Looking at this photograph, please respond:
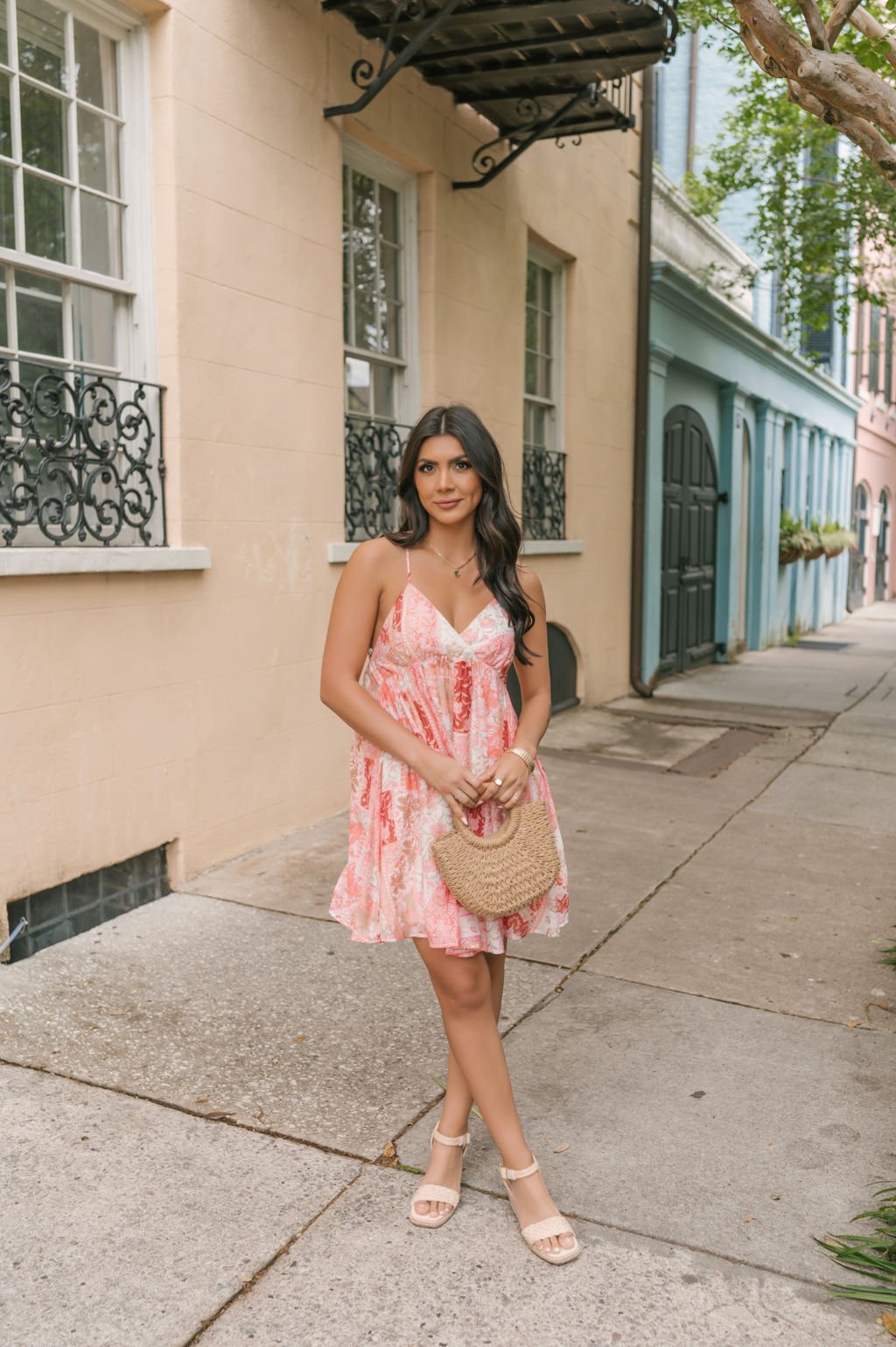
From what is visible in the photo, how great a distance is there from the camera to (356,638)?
2.83 metres

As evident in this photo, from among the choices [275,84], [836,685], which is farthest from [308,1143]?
[836,685]

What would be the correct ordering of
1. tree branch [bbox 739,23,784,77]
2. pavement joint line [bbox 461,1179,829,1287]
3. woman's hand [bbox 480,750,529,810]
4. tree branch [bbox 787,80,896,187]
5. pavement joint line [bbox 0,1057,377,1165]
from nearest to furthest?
pavement joint line [bbox 461,1179,829,1287] < woman's hand [bbox 480,750,529,810] < pavement joint line [bbox 0,1057,377,1165] < tree branch [bbox 787,80,896,187] < tree branch [bbox 739,23,784,77]

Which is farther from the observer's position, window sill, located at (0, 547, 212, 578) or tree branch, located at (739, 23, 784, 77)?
window sill, located at (0, 547, 212, 578)

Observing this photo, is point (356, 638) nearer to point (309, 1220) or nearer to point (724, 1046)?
point (309, 1220)

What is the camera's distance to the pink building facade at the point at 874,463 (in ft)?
77.8

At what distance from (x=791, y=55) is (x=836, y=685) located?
951 centimetres

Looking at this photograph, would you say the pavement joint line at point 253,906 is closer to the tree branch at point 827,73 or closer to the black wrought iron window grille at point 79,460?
the black wrought iron window grille at point 79,460

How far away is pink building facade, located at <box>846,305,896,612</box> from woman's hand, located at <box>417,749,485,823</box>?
20.9 m

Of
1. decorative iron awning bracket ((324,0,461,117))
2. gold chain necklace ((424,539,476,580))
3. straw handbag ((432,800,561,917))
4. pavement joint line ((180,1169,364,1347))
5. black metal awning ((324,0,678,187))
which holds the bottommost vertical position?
pavement joint line ((180,1169,364,1347))

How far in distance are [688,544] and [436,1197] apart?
10928mm

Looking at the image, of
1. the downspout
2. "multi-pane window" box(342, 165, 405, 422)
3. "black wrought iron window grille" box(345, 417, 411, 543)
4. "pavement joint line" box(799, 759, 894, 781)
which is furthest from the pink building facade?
"black wrought iron window grille" box(345, 417, 411, 543)

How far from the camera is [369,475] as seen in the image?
21.8ft

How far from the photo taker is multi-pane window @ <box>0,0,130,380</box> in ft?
14.6

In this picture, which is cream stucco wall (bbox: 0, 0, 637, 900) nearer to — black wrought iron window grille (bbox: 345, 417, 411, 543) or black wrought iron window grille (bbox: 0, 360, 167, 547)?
black wrought iron window grille (bbox: 0, 360, 167, 547)
